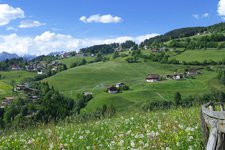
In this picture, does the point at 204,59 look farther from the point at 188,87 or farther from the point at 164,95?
the point at 164,95

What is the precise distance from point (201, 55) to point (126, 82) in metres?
42.2

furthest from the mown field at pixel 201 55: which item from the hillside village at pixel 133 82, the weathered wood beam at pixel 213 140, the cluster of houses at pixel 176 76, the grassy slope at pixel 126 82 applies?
the weathered wood beam at pixel 213 140

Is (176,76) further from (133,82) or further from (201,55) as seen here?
(201,55)

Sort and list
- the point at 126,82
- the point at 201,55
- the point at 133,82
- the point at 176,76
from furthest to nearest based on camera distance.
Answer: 1. the point at 201,55
2. the point at 126,82
3. the point at 133,82
4. the point at 176,76

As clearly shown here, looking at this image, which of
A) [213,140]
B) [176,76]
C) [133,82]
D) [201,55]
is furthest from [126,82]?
[213,140]

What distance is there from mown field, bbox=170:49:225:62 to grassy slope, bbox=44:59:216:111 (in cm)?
997

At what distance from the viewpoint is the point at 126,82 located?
533 feet

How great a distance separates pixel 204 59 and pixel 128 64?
1596 inches

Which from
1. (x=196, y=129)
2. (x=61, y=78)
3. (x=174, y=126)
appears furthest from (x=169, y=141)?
(x=61, y=78)

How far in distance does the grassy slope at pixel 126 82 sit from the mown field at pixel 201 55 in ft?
32.7

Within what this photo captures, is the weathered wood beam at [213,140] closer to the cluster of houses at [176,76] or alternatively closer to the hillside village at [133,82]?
the hillside village at [133,82]

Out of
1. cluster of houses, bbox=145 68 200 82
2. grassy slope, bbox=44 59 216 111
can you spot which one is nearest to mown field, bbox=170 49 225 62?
grassy slope, bbox=44 59 216 111

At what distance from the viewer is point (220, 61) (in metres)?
165

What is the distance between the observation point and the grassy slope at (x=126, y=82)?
119 m
